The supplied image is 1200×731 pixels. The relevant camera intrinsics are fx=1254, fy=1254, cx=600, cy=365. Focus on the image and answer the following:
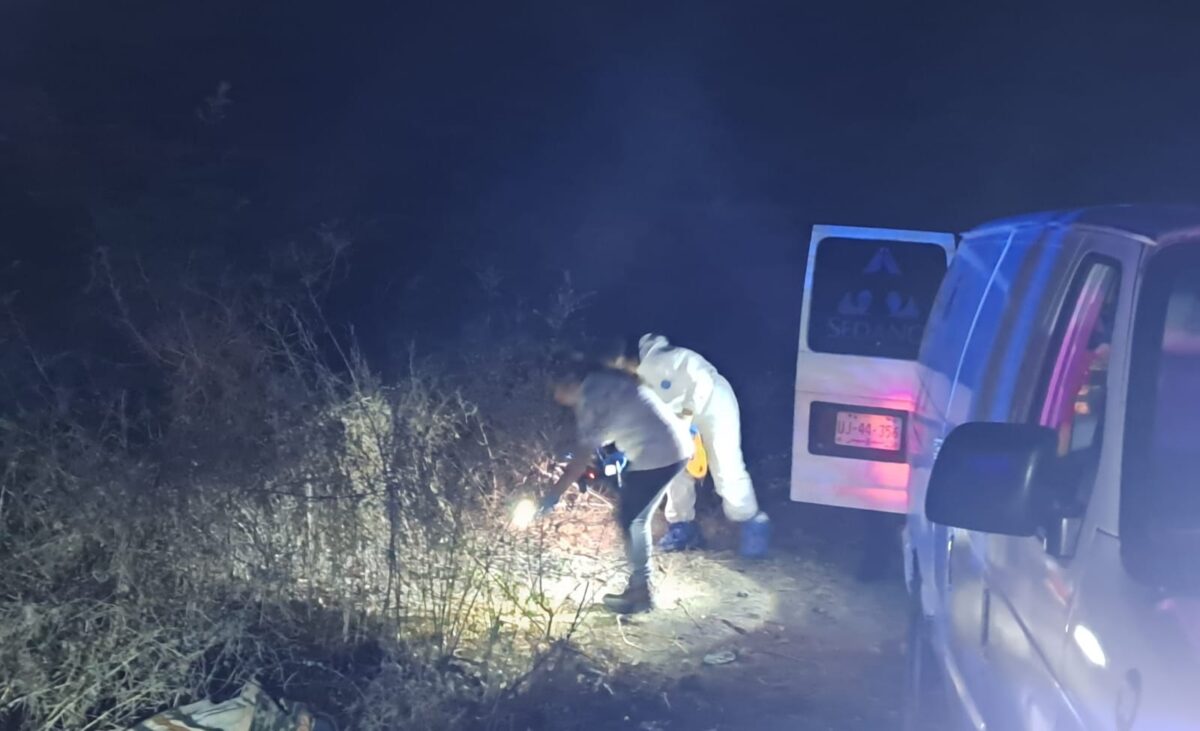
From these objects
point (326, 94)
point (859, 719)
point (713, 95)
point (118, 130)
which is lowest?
point (859, 719)

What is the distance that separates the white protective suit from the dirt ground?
307 millimetres

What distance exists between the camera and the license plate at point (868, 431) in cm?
624

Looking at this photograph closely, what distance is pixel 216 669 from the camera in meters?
4.53

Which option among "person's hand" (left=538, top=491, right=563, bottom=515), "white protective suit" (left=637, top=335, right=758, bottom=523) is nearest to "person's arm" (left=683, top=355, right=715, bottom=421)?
"white protective suit" (left=637, top=335, right=758, bottom=523)

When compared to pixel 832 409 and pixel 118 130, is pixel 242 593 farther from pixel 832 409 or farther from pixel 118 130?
pixel 118 130

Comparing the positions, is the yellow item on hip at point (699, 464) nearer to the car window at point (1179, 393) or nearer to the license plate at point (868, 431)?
the license plate at point (868, 431)

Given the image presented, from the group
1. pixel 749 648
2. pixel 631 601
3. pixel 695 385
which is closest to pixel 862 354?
pixel 695 385

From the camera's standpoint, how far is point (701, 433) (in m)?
7.23

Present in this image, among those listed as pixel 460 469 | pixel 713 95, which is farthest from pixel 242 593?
pixel 713 95

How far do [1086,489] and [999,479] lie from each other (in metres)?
0.17

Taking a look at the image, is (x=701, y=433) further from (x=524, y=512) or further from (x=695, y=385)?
(x=524, y=512)

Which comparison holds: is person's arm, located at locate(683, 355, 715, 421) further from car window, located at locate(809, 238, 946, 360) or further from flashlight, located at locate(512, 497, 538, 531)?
flashlight, located at locate(512, 497, 538, 531)

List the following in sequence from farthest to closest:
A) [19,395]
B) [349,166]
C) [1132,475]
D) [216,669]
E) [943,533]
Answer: [349,166] < [19,395] < [216,669] < [943,533] < [1132,475]

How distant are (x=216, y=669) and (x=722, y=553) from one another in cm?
344
